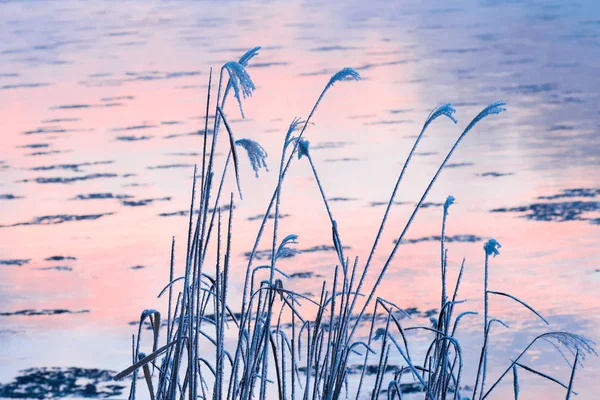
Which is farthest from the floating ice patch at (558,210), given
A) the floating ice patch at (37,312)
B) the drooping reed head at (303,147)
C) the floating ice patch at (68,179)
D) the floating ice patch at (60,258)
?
the drooping reed head at (303,147)

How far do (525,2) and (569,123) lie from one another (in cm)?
1615

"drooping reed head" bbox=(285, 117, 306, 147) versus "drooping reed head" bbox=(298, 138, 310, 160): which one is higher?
"drooping reed head" bbox=(285, 117, 306, 147)

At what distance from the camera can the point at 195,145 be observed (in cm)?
885

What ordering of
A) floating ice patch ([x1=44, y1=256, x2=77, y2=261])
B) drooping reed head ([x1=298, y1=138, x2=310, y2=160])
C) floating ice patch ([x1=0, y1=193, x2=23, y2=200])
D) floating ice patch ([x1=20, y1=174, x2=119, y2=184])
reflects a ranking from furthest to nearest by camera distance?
floating ice patch ([x1=20, y1=174, x2=119, y2=184]) < floating ice patch ([x1=0, y1=193, x2=23, y2=200]) < floating ice patch ([x1=44, y1=256, x2=77, y2=261]) < drooping reed head ([x1=298, y1=138, x2=310, y2=160])

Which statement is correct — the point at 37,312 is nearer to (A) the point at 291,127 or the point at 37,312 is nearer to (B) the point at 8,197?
(B) the point at 8,197

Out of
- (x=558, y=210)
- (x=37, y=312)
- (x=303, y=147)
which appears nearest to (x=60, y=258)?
(x=37, y=312)

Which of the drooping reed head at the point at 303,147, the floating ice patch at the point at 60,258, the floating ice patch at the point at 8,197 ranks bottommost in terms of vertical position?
the floating ice patch at the point at 60,258

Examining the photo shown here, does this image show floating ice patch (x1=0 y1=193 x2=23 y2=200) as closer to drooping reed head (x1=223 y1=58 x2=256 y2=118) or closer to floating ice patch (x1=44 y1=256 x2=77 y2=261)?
floating ice patch (x1=44 y1=256 x2=77 y2=261)

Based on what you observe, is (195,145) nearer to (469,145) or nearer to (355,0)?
(469,145)

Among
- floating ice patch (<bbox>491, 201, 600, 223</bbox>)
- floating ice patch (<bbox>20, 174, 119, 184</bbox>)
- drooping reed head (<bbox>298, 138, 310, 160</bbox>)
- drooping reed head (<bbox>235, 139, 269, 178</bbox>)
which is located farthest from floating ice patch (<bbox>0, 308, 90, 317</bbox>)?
drooping reed head (<bbox>235, 139, 269, 178</bbox>)

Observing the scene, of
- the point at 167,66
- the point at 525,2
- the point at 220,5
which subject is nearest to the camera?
the point at 167,66

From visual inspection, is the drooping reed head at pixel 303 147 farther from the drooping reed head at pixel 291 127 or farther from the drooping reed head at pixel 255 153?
the drooping reed head at pixel 255 153

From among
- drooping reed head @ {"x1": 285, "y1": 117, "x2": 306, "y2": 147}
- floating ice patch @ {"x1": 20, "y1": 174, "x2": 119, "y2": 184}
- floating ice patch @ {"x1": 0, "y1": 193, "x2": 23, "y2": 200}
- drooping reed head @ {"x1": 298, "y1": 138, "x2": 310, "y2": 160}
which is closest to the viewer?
drooping reed head @ {"x1": 285, "y1": 117, "x2": 306, "y2": 147}

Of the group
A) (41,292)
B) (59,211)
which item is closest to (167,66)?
(59,211)
